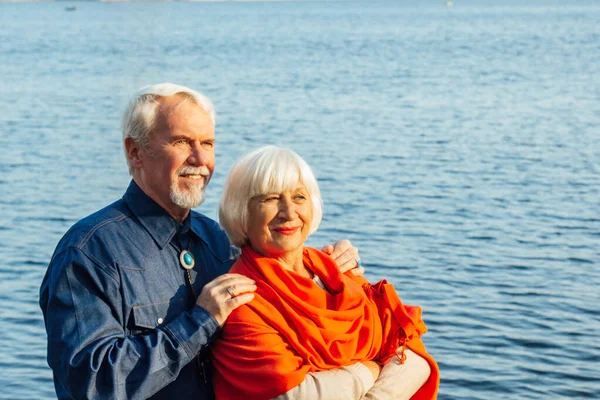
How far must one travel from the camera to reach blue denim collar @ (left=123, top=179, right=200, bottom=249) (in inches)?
143

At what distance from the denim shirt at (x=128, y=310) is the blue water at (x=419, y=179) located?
530 cm

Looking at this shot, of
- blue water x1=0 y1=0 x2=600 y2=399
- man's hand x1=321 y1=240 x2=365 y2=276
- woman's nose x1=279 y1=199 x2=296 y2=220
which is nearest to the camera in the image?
woman's nose x1=279 y1=199 x2=296 y2=220

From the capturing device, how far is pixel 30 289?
1123 cm

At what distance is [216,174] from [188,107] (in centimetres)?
1361

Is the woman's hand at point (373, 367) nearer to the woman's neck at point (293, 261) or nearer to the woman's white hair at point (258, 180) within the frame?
the woman's neck at point (293, 261)

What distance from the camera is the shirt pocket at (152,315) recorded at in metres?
3.45

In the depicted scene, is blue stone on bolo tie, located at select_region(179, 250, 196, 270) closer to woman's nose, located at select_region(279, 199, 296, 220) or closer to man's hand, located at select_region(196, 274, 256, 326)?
man's hand, located at select_region(196, 274, 256, 326)

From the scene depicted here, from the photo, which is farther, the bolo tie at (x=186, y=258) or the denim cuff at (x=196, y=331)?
the bolo tie at (x=186, y=258)

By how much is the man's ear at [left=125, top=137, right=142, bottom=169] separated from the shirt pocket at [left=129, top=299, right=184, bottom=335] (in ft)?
1.64

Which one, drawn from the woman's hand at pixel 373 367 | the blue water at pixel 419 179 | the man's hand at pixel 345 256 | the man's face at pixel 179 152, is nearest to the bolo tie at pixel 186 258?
the man's face at pixel 179 152

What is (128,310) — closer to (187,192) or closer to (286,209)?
(187,192)

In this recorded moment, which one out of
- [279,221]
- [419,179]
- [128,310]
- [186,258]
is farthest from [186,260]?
[419,179]

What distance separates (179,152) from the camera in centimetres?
360

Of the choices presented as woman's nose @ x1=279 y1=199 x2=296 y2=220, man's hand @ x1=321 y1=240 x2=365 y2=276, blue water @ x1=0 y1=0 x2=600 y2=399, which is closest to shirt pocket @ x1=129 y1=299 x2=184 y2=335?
woman's nose @ x1=279 y1=199 x2=296 y2=220
